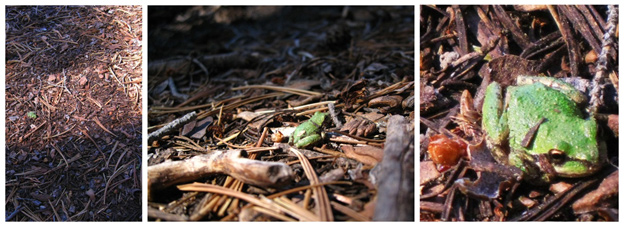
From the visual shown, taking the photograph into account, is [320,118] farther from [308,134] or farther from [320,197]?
[320,197]

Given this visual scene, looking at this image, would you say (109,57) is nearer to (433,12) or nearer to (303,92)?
(303,92)

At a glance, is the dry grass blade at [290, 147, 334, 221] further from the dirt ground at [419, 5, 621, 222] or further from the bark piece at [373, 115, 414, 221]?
the dirt ground at [419, 5, 621, 222]

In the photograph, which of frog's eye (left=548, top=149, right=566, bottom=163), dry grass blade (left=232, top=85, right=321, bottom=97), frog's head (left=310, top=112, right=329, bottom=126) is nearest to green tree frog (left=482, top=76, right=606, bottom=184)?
frog's eye (left=548, top=149, right=566, bottom=163)

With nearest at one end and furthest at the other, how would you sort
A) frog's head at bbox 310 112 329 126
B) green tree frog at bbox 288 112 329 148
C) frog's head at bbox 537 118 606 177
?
frog's head at bbox 537 118 606 177
green tree frog at bbox 288 112 329 148
frog's head at bbox 310 112 329 126

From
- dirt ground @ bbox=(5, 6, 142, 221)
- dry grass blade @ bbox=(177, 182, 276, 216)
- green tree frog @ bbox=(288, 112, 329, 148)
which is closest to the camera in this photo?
dry grass blade @ bbox=(177, 182, 276, 216)

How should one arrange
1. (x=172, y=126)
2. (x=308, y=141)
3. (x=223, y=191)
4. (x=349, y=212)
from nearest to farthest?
(x=349, y=212), (x=223, y=191), (x=308, y=141), (x=172, y=126)

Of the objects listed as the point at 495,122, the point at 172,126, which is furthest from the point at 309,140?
the point at 495,122

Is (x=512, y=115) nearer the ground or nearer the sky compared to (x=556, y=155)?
nearer the sky
